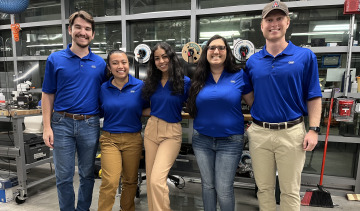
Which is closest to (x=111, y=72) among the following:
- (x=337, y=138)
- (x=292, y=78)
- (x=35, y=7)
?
(x=292, y=78)

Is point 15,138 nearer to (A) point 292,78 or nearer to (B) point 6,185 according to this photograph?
(B) point 6,185

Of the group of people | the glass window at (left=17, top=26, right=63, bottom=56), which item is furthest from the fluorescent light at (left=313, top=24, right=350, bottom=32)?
the glass window at (left=17, top=26, right=63, bottom=56)

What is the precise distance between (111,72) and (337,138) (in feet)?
9.54

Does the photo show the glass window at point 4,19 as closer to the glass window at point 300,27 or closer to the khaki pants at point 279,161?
the glass window at point 300,27

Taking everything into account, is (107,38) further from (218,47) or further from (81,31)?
(218,47)

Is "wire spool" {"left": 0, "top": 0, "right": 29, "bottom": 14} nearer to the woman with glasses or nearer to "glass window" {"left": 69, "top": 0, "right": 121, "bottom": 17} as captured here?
"glass window" {"left": 69, "top": 0, "right": 121, "bottom": 17}

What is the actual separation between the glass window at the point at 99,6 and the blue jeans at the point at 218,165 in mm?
3135

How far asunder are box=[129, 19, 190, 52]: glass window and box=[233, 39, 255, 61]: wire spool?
1.24 metres

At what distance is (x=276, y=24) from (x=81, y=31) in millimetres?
1446

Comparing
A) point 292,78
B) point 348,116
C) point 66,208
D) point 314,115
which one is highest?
point 292,78

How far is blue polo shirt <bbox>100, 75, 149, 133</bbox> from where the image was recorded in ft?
5.96

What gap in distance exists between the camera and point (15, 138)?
8.55 ft

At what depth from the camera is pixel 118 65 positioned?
1.81 meters

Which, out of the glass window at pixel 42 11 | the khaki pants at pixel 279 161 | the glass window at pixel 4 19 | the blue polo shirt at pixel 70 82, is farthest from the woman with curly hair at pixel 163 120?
the glass window at pixel 4 19
